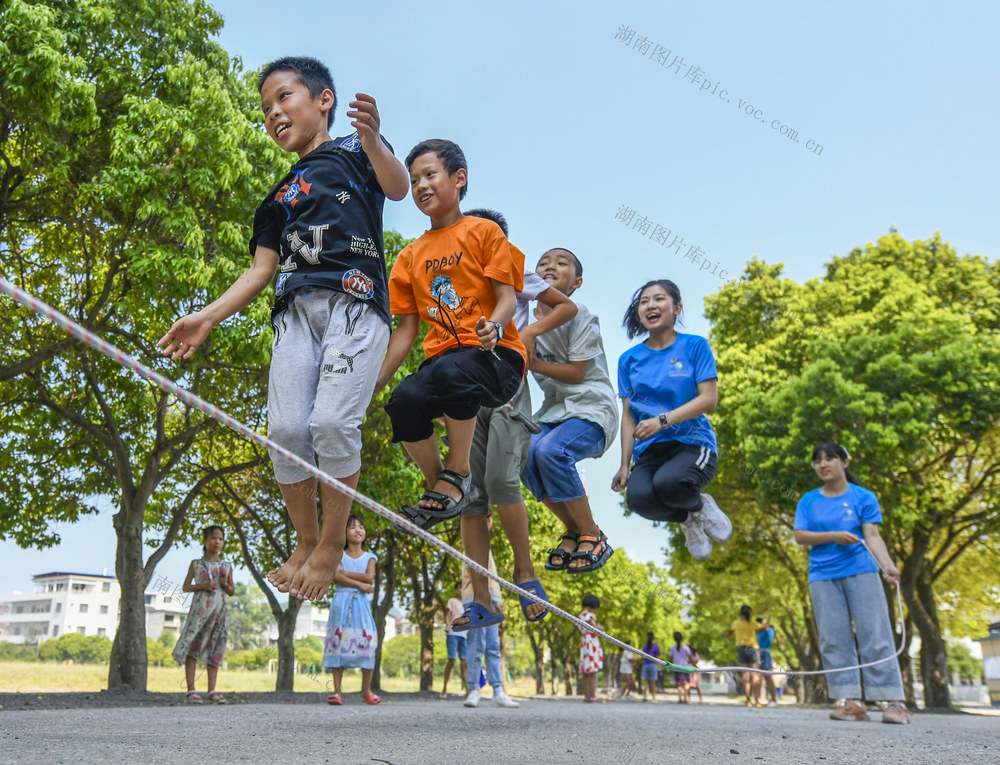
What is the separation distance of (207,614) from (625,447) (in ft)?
20.7

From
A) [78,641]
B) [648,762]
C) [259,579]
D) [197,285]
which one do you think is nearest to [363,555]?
[197,285]

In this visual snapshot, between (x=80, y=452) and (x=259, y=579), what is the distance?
7.80 m

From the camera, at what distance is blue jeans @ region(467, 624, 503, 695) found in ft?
35.7

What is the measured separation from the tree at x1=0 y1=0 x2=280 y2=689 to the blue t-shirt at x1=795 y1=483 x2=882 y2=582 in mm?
7258

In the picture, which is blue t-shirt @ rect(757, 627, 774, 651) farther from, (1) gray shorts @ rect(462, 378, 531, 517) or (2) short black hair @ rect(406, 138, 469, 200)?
(2) short black hair @ rect(406, 138, 469, 200)

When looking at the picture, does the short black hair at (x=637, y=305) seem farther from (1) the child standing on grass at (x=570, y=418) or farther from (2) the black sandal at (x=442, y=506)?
(2) the black sandal at (x=442, y=506)

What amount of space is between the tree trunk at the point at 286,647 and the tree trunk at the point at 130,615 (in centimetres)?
579

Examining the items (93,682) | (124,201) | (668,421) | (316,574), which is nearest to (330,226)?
(316,574)

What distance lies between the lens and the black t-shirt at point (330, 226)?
3689mm

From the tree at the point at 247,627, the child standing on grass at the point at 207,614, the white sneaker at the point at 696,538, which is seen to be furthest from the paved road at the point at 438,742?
the tree at the point at 247,627

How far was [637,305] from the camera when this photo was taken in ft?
20.2

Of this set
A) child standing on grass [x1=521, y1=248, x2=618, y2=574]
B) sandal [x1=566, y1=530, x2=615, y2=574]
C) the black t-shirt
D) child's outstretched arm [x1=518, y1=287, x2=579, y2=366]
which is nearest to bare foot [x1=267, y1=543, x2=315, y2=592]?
the black t-shirt

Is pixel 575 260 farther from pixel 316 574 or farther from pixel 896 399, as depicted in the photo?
pixel 896 399

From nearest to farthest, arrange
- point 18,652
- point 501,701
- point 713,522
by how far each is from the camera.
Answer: point 713,522
point 501,701
point 18,652
